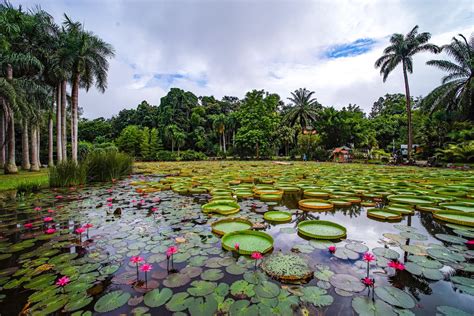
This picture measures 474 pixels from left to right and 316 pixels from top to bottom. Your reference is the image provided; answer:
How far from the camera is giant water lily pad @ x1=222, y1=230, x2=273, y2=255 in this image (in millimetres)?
2503

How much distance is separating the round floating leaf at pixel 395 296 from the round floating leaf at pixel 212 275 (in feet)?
4.38

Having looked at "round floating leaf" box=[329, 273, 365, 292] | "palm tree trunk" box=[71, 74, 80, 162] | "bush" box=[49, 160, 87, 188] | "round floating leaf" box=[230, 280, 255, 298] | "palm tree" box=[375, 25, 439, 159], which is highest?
"palm tree" box=[375, 25, 439, 159]

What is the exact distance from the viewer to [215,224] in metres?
3.31

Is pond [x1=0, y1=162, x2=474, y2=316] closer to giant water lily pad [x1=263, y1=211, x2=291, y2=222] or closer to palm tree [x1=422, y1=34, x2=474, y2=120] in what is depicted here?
giant water lily pad [x1=263, y1=211, x2=291, y2=222]

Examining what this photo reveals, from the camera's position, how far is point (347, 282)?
188 cm

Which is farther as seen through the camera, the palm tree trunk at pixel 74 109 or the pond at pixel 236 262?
the palm tree trunk at pixel 74 109

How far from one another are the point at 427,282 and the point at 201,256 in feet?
7.14

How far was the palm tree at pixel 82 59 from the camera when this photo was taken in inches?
493

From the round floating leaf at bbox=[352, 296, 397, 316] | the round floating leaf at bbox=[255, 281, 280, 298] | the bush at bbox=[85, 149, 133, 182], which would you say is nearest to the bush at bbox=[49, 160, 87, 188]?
the bush at bbox=[85, 149, 133, 182]

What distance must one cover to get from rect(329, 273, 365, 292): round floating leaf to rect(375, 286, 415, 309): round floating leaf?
13 cm

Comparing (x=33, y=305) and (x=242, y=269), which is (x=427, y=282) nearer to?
(x=242, y=269)

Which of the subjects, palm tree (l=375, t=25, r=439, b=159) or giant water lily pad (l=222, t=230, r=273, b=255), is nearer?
giant water lily pad (l=222, t=230, r=273, b=255)

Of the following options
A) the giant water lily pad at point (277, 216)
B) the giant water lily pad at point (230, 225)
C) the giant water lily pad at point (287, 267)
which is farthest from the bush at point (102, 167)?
the giant water lily pad at point (287, 267)

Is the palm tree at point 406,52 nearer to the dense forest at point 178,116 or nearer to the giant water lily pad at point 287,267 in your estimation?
the dense forest at point 178,116
